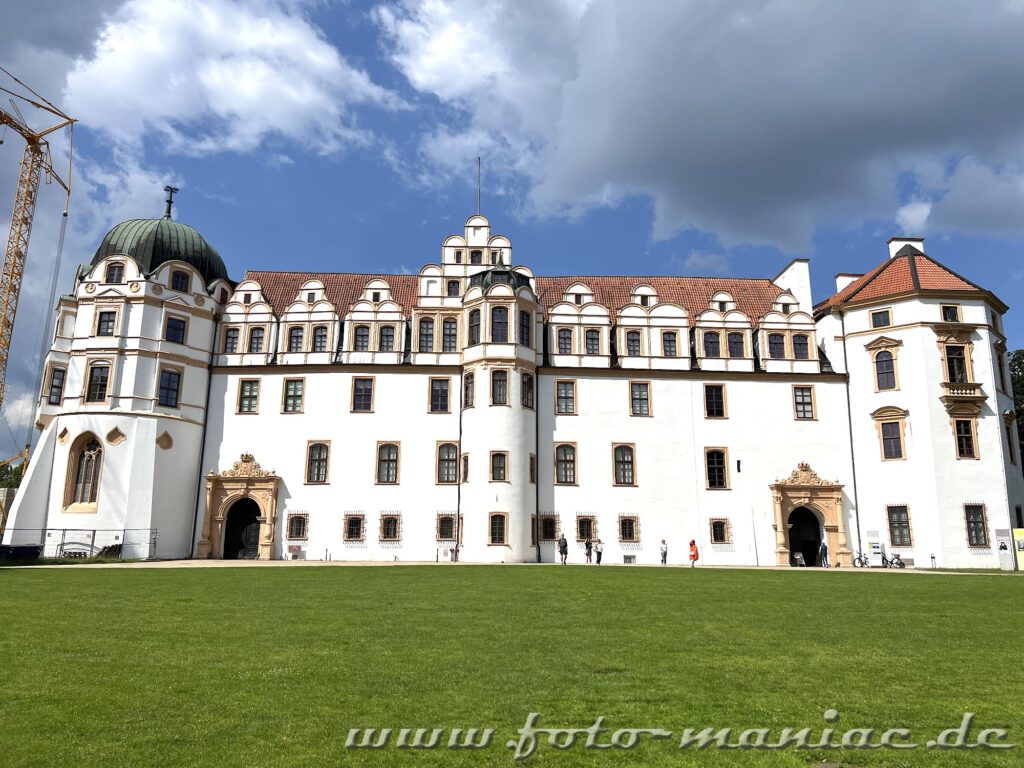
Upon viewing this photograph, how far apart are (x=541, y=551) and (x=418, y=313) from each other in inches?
638

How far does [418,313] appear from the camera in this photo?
1832 inches

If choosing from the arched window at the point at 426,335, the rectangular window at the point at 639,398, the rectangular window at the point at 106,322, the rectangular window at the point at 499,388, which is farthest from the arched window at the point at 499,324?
the rectangular window at the point at 106,322

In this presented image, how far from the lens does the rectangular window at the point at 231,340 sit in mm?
46469

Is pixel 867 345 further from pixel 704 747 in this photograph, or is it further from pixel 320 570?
pixel 704 747

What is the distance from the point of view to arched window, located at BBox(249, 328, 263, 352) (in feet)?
153

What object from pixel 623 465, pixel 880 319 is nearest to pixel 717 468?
pixel 623 465

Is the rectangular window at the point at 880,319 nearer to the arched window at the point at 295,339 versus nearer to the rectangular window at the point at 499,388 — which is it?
the rectangular window at the point at 499,388

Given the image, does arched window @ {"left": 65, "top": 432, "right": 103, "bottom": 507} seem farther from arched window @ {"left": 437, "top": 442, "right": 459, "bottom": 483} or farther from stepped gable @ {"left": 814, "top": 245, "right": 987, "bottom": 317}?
stepped gable @ {"left": 814, "top": 245, "right": 987, "bottom": 317}

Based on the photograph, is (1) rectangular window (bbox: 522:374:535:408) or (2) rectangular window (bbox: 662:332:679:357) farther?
(2) rectangular window (bbox: 662:332:679:357)

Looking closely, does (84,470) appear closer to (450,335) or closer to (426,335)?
(426,335)

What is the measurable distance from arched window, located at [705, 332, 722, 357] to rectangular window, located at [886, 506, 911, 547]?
1324 cm

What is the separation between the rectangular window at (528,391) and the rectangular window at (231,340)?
17987 millimetres

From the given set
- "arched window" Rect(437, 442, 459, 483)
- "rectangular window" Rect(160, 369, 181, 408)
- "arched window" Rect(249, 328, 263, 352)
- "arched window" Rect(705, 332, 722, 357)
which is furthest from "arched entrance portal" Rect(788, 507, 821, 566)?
"rectangular window" Rect(160, 369, 181, 408)

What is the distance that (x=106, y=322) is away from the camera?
4375cm
